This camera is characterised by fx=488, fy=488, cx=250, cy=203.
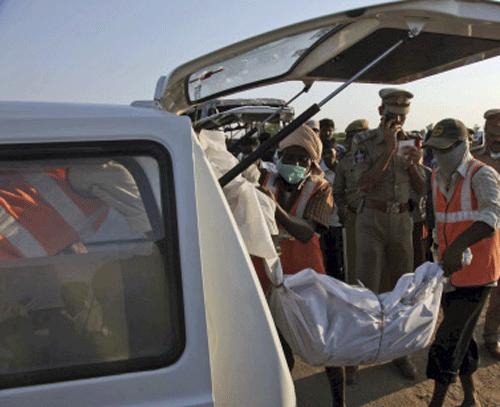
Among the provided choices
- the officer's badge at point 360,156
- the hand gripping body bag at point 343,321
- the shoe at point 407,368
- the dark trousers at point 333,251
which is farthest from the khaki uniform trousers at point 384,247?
the hand gripping body bag at point 343,321

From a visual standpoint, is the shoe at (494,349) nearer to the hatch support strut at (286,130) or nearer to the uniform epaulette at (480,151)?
the uniform epaulette at (480,151)

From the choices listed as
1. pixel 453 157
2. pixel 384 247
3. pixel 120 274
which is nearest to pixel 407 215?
pixel 384 247

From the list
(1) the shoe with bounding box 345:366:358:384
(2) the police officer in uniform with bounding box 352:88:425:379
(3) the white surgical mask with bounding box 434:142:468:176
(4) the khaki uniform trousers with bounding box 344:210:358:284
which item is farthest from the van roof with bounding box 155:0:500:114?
(4) the khaki uniform trousers with bounding box 344:210:358:284

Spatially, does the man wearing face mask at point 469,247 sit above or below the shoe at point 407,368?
above

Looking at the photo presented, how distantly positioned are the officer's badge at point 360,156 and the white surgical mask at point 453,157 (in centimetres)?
108

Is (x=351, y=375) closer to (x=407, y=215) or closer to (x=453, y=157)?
(x=407, y=215)

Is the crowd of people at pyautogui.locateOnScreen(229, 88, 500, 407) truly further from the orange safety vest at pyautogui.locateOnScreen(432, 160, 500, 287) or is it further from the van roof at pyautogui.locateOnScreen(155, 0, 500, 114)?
the van roof at pyautogui.locateOnScreen(155, 0, 500, 114)

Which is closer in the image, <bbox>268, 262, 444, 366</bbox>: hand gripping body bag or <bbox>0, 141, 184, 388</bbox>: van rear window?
<bbox>0, 141, 184, 388</bbox>: van rear window

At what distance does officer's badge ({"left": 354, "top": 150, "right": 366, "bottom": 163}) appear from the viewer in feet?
13.3

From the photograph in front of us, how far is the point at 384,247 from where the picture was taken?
4.04m

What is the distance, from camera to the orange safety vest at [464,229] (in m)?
2.88

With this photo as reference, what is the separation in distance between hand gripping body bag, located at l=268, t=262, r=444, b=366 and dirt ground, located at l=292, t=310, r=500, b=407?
1538 millimetres

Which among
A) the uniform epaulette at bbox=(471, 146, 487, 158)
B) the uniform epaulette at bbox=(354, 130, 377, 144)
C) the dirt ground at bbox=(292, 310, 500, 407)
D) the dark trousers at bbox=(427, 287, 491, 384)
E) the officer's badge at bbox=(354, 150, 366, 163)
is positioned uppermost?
A: the uniform epaulette at bbox=(354, 130, 377, 144)

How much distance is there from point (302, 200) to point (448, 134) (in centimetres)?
97
